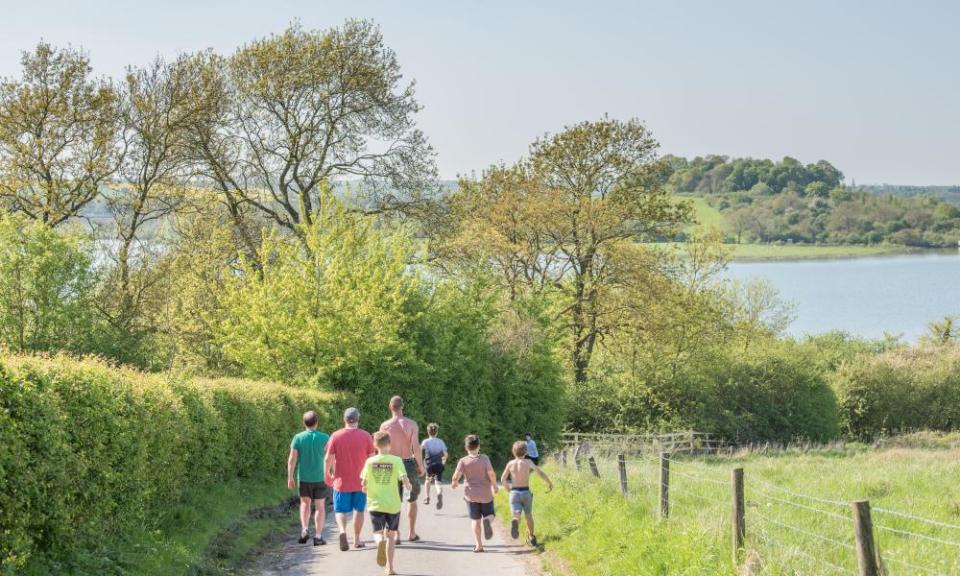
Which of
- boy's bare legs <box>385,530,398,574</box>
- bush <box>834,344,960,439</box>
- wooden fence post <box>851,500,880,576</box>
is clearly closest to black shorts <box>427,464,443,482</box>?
boy's bare legs <box>385,530,398,574</box>

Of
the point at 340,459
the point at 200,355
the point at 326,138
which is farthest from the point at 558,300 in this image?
the point at 340,459

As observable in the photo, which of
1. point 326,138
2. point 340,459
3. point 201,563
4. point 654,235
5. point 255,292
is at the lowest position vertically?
point 201,563

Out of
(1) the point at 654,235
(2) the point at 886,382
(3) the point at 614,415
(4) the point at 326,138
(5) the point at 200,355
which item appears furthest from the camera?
(2) the point at 886,382

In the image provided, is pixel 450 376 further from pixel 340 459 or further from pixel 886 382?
pixel 886 382

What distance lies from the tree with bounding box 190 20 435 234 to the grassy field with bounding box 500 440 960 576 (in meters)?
21.1

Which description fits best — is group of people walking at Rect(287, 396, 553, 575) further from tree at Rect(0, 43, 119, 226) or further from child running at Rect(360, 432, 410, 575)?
tree at Rect(0, 43, 119, 226)

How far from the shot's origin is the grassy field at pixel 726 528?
10.9 meters

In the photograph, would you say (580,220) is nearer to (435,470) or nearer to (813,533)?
(435,470)

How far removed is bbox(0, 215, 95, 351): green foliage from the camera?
87.4 ft

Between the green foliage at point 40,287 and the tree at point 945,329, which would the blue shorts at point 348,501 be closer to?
the green foliage at point 40,287

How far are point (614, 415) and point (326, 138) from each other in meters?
19.2

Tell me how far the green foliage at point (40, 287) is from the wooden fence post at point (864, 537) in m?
22.8

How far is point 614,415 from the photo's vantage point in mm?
48688

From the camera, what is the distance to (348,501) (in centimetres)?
1415
